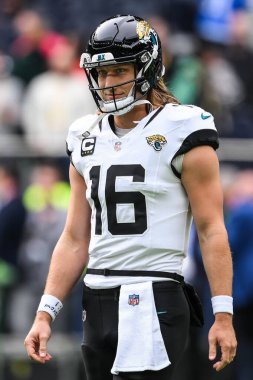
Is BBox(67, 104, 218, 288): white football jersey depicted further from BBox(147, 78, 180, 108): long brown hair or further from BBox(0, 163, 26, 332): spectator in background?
BBox(0, 163, 26, 332): spectator in background

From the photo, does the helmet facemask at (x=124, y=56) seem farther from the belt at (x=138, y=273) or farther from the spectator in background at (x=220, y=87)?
the spectator in background at (x=220, y=87)

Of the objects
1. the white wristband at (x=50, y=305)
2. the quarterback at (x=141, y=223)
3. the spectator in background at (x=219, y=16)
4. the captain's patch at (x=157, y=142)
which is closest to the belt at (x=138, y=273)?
the quarterback at (x=141, y=223)

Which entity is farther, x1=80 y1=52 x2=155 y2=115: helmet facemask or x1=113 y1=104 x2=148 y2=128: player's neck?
x1=113 y1=104 x2=148 y2=128: player's neck

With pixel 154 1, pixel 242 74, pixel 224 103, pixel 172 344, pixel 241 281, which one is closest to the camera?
pixel 172 344

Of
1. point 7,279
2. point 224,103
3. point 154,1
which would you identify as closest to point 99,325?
point 7,279

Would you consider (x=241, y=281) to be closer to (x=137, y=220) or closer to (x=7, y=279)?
(x=7, y=279)

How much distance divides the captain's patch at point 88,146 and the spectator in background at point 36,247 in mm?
4684

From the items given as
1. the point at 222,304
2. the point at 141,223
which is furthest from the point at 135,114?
the point at 222,304

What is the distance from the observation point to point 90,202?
16.1ft

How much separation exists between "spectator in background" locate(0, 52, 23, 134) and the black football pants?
6295 mm

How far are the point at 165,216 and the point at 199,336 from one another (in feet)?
15.8

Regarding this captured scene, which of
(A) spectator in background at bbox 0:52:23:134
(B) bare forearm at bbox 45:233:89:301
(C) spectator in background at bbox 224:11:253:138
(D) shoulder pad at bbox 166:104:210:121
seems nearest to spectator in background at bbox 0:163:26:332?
(A) spectator in background at bbox 0:52:23:134

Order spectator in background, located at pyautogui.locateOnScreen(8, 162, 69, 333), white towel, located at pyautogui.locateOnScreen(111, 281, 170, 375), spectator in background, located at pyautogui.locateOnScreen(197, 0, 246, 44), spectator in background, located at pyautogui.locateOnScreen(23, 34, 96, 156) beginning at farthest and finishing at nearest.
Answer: spectator in background, located at pyautogui.locateOnScreen(197, 0, 246, 44), spectator in background, located at pyautogui.locateOnScreen(23, 34, 96, 156), spectator in background, located at pyautogui.locateOnScreen(8, 162, 69, 333), white towel, located at pyautogui.locateOnScreen(111, 281, 170, 375)

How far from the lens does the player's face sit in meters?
4.81
